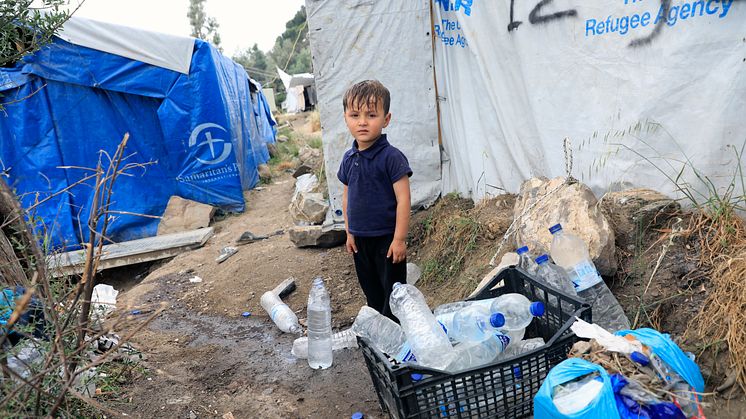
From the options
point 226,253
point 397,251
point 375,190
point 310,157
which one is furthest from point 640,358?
point 310,157

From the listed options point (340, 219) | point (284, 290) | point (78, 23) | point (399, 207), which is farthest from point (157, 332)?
point (78, 23)

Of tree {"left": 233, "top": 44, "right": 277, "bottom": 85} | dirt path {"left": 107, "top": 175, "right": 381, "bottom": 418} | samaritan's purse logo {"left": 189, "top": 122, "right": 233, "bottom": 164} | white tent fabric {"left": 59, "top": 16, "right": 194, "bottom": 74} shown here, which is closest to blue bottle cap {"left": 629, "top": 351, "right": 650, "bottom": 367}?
dirt path {"left": 107, "top": 175, "right": 381, "bottom": 418}

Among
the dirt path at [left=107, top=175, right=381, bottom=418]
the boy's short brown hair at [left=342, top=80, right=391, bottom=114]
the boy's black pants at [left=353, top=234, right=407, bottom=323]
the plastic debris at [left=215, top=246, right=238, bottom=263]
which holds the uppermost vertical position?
the boy's short brown hair at [left=342, top=80, right=391, bottom=114]

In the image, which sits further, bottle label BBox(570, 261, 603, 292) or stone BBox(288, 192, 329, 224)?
stone BBox(288, 192, 329, 224)

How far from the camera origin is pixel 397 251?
299 centimetres

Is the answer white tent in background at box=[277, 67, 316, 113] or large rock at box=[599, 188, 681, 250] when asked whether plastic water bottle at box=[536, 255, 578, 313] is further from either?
white tent in background at box=[277, 67, 316, 113]

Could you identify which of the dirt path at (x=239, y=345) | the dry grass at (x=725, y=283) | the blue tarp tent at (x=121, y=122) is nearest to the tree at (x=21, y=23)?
the dirt path at (x=239, y=345)

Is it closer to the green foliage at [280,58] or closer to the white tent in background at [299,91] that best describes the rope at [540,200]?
the white tent in background at [299,91]

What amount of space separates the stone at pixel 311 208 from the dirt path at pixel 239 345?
1.18 ft

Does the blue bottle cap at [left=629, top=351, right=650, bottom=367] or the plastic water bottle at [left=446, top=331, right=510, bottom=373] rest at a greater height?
the blue bottle cap at [left=629, top=351, right=650, bottom=367]

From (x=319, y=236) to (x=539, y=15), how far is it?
2.99m

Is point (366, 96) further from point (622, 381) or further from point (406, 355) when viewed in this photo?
point (622, 381)

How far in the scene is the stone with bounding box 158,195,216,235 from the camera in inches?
322

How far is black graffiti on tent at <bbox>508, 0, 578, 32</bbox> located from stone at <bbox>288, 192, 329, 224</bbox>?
3.11 metres
